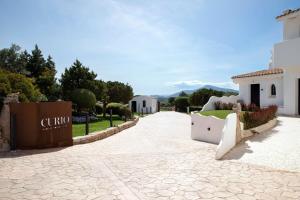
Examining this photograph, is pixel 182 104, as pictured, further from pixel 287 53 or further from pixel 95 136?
pixel 95 136

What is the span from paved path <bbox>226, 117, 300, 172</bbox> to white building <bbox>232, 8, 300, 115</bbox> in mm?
6645

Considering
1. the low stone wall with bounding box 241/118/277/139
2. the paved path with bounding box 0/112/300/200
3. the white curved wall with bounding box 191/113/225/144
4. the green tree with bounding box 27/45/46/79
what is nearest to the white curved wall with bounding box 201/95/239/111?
the low stone wall with bounding box 241/118/277/139

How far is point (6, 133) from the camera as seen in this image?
32.3 ft

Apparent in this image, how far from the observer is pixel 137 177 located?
259 inches

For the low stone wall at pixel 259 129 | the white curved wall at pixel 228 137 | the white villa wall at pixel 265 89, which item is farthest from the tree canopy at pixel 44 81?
the white villa wall at pixel 265 89

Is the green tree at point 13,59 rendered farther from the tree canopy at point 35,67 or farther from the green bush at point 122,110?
the green bush at point 122,110

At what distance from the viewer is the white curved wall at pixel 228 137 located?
860cm

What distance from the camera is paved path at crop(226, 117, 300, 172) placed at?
777 cm

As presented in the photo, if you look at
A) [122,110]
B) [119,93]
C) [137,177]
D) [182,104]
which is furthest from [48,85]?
[137,177]

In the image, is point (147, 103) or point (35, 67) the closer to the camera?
point (35, 67)

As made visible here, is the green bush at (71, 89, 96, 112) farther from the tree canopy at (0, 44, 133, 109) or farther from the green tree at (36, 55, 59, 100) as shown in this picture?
the green tree at (36, 55, 59, 100)

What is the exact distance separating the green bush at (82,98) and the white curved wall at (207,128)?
44.8ft

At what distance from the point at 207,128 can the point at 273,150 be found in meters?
3.46

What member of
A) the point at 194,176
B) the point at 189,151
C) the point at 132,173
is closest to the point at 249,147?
the point at 189,151
